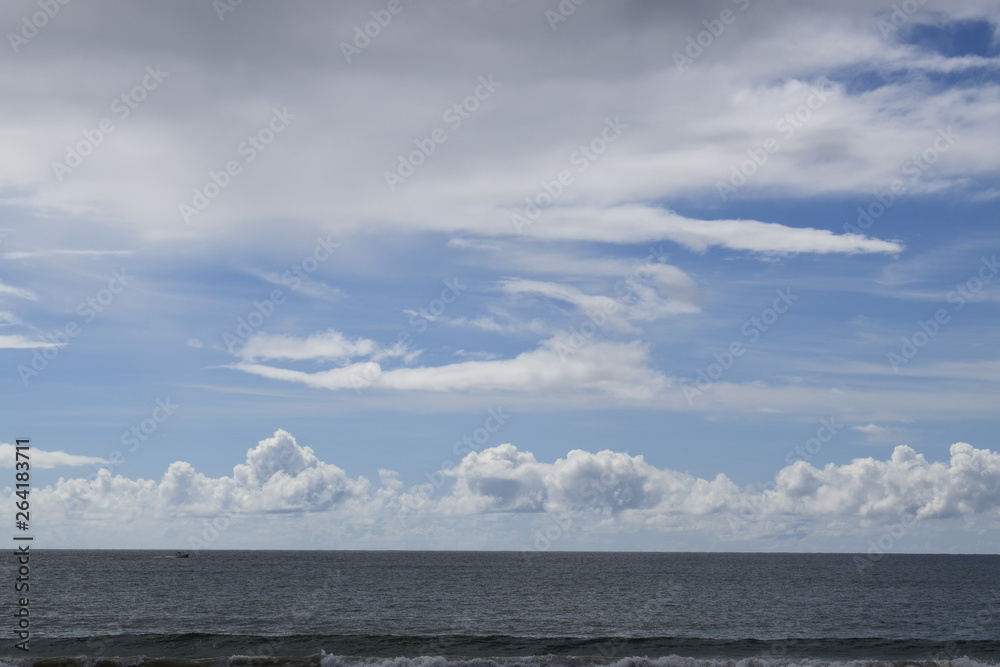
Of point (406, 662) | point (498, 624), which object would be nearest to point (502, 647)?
point (498, 624)

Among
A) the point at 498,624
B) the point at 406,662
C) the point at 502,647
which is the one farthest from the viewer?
the point at 498,624

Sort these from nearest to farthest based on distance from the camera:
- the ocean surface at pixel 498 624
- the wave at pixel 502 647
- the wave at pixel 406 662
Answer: the wave at pixel 406 662 → the ocean surface at pixel 498 624 → the wave at pixel 502 647

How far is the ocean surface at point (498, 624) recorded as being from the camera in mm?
40281

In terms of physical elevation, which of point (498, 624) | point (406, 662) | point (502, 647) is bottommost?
point (498, 624)

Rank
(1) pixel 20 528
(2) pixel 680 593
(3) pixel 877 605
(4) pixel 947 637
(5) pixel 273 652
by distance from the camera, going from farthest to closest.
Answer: (2) pixel 680 593 < (3) pixel 877 605 < (4) pixel 947 637 < (5) pixel 273 652 < (1) pixel 20 528

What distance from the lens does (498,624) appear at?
55.7 m

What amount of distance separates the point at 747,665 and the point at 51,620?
49123 mm

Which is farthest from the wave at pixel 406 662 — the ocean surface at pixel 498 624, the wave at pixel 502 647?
the wave at pixel 502 647

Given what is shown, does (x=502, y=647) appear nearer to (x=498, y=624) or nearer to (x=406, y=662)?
(x=498, y=624)

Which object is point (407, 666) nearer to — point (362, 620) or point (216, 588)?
point (362, 620)

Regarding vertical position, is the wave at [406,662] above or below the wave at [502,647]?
above

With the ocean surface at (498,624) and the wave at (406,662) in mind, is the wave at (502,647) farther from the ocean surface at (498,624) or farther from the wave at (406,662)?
the wave at (406,662)

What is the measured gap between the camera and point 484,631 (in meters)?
51.3

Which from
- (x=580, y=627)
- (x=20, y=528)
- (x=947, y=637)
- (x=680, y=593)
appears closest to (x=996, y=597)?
(x=680, y=593)
